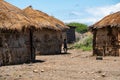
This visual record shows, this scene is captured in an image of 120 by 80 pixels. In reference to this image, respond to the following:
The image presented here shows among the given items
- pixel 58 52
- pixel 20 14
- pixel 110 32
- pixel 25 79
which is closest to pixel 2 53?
pixel 20 14

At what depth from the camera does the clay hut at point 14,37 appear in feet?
57.7

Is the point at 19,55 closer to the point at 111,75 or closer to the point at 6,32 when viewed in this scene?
the point at 6,32

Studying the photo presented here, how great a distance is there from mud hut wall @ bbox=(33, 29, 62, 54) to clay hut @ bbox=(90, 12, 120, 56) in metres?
4.46

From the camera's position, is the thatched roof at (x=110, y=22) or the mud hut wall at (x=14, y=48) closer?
the mud hut wall at (x=14, y=48)

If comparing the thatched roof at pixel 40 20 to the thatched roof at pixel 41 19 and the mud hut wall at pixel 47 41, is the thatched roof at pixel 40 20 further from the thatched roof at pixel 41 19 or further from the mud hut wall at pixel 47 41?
Answer: the mud hut wall at pixel 47 41

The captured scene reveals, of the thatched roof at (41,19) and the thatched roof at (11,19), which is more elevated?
the thatched roof at (41,19)

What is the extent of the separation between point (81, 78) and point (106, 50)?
12.4 metres

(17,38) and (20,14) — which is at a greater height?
(20,14)

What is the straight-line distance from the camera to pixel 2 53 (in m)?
17.4

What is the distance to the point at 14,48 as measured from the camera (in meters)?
18.2

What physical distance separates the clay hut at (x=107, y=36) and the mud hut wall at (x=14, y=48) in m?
6.76

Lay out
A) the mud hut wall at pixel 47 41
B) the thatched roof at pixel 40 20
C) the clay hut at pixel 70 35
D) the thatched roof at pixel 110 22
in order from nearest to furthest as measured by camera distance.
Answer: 1. the thatched roof at pixel 110 22
2. the mud hut wall at pixel 47 41
3. the thatched roof at pixel 40 20
4. the clay hut at pixel 70 35

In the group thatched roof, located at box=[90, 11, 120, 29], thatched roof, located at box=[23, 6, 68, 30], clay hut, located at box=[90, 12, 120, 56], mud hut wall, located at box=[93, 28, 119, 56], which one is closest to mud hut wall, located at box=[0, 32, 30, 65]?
thatched roof, located at box=[90, 11, 120, 29]

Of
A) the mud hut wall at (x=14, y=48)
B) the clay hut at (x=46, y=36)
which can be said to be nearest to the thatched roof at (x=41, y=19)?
the clay hut at (x=46, y=36)
